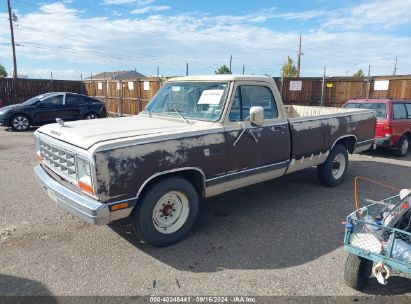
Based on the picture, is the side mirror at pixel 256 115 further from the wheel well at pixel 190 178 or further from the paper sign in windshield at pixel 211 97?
the wheel well at pixel 190 178

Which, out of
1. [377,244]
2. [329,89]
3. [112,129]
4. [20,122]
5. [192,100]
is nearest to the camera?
[377,244]

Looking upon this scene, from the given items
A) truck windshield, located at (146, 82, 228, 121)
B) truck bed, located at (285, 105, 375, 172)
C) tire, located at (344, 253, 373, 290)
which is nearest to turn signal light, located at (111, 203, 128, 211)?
truck windshield, located at (146, 82, 228, 121)

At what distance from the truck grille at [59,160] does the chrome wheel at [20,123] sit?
35.0 feet

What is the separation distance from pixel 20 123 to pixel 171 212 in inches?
476

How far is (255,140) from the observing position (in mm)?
4688

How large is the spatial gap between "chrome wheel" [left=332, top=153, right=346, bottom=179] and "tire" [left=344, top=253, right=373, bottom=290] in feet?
11.4

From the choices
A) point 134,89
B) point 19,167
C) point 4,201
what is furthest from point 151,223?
point 134,89

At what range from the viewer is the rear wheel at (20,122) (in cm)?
1370

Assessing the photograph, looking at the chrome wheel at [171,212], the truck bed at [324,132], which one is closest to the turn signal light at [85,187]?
the chrome wheel at [171,212]

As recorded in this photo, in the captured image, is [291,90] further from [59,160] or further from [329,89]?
[59,160]

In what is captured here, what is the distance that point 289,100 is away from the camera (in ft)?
51.0

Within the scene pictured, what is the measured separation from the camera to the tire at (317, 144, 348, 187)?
20.7 ft

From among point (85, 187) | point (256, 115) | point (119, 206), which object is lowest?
point (119, 206)

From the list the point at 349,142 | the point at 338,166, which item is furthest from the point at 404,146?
the point at 338,166
